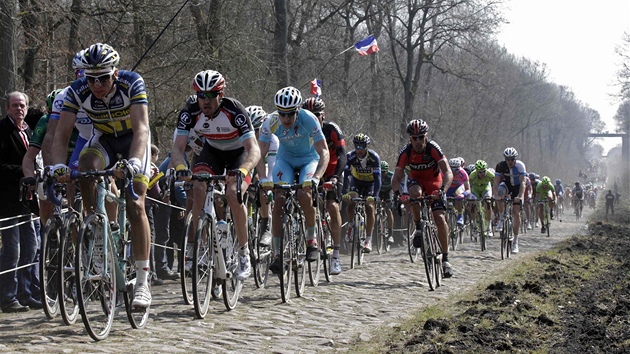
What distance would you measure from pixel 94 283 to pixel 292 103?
4246 mm

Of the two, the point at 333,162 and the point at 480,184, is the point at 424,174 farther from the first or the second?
the point at 480,184

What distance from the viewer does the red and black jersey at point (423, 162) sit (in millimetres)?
12555

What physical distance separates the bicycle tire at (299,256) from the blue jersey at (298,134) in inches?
40.1

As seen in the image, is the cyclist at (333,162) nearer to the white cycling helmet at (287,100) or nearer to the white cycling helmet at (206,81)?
the white cycling helmet at (287,100)

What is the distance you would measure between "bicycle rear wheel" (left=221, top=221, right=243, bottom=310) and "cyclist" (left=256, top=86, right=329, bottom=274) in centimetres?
105

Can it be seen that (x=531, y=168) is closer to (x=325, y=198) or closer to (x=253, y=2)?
(x=253, y=2)

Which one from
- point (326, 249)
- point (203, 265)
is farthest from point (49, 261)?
point (326, 249)

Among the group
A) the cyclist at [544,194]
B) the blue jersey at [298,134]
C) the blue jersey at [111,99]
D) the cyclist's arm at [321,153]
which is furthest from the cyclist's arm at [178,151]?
the cyclist at [544,194]

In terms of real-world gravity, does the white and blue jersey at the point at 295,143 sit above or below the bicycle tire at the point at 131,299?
above

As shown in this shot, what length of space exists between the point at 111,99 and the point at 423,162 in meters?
6.18

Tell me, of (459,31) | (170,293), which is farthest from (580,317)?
(459,31)

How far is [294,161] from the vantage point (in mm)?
11070

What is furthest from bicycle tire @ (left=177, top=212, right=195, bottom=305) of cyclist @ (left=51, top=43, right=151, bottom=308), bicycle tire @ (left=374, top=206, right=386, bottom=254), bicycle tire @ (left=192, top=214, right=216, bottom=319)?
bicycle tire @ (left=374, top=206, right=386, bottom=254)

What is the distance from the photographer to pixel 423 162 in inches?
496
